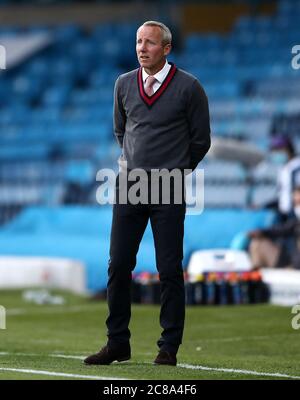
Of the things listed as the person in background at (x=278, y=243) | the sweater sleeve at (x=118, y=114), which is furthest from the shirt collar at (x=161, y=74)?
the person in background at (x=278, y=243)

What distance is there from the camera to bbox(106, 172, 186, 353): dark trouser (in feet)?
25.1

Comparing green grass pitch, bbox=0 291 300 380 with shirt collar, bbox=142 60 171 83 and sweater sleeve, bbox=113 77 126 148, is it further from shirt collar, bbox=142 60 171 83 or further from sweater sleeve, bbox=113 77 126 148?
shirt collar, bbox=142 60 171 83

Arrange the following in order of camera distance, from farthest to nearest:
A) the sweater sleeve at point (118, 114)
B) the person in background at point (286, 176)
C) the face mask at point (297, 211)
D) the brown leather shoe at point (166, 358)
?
the person in background at point (286, 176) < the face mask at point (297, 211) < the sweater sleeve at point (118, 114) < the brown leather shoe at point (166, 358)

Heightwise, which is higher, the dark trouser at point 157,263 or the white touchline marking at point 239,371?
the dark trouser at point 157,263

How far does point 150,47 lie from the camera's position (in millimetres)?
7574

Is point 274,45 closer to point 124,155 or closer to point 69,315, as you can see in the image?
point 69,315

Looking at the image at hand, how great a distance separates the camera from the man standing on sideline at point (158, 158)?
25.0 ft

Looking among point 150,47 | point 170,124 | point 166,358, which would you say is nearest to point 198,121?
point 170,124

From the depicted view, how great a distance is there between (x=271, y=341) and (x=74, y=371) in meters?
3.05

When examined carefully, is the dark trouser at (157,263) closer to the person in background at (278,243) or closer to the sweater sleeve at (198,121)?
the sweater sleeve at (198,121)

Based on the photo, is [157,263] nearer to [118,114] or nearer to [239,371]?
[239,371]

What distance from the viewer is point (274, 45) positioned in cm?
2262

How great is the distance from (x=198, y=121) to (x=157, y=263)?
903 millimetres
